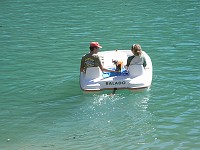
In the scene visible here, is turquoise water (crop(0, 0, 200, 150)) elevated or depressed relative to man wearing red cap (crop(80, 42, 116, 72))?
depressed

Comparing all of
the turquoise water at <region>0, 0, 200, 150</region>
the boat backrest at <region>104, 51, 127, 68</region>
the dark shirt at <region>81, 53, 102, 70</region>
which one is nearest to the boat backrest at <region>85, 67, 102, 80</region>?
the dark shirt at <region>81, 53, 102, 70</region>

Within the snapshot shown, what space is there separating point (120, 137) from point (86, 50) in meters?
9.00

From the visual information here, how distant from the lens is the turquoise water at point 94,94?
1171 cm

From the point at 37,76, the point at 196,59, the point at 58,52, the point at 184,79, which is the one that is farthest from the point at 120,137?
the point at 58,52

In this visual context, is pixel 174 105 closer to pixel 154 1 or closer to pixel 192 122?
pixel 192 122

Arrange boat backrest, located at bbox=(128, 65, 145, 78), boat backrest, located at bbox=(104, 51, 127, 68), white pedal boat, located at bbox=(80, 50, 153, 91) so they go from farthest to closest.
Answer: boat backrest, located at bbox=(104, 51, 127, 68), boat backrest, located at bbox=(128, 65, 145, 78), white pedal boat, located at bbox=(80, 50, 153, 91)

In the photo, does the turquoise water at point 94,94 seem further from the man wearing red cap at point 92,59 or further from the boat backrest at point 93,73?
the man wearing red cap at point 92,59

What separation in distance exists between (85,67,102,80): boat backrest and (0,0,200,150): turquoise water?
537 millimetres

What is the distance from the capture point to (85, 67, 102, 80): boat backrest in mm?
14285

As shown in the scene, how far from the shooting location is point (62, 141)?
11.5 meters

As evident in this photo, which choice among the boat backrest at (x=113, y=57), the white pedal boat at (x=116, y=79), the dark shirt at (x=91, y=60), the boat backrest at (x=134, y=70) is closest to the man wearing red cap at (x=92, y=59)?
the dark shirt at (x=91, y=60)

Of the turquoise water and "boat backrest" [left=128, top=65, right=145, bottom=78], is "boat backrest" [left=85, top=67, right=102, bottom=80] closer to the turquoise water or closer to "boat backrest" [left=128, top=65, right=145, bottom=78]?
the turquoise water

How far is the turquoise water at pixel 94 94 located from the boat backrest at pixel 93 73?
537mm

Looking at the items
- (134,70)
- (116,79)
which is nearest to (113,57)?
(134,70)
